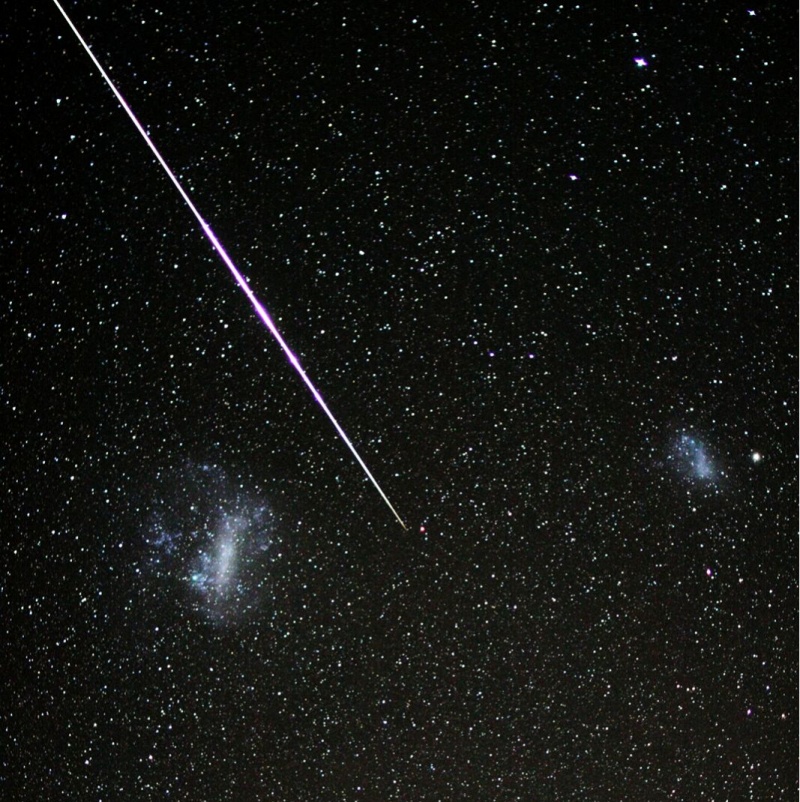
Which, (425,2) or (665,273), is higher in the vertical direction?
(425,2)

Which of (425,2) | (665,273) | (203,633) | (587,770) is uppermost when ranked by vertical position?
(425,2)

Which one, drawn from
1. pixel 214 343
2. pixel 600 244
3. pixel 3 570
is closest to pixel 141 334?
pixel 214 343

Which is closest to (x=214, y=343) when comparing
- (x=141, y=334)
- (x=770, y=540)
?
(x=141, y=334)

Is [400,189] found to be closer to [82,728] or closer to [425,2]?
[425,2]
